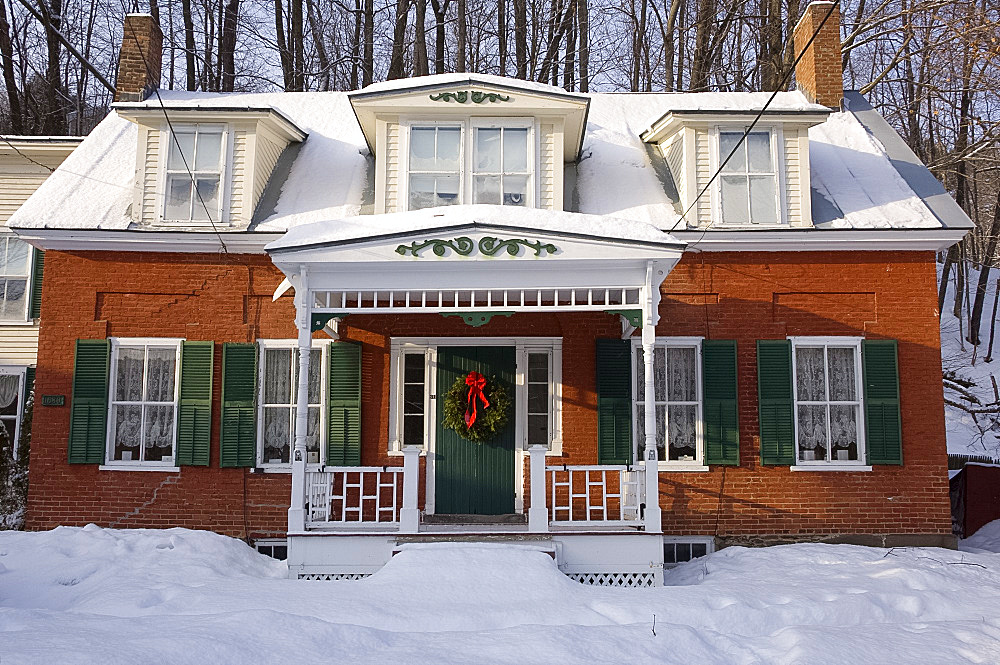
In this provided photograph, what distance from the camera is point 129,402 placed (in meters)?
10.1

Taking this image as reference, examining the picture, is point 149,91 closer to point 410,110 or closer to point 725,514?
point 410,110

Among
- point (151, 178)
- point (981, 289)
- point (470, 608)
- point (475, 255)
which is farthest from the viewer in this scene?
point (981, 289)

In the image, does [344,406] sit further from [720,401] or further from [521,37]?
[521,37]

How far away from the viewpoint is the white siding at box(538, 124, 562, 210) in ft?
34.7

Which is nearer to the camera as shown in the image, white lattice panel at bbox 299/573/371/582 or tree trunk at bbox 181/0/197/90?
white lattice panel at bbox 299/573/371/582

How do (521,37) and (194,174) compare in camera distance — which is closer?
(194,174)

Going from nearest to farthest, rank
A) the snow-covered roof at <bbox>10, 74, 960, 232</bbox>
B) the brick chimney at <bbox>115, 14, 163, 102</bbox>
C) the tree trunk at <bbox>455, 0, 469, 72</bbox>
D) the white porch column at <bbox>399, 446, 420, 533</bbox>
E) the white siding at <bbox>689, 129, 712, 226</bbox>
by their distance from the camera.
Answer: the white porch column at <bbox>399, 446, 420, 533</bbox>, the snow-covered roof at <bbox>10, 74, 960, 232</bbox>, the white siding at <bbox>689, 129, 712, 226</bbox>, the brick chimney at <bbox>115, 14, 163, 102</bbox>, the tree trunk at <bbox>455, 0, 469, 72</bbox>

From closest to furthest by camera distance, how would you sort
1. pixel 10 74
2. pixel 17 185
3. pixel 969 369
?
pixel 17 185 < pixel 10 74 < pixel 969 369

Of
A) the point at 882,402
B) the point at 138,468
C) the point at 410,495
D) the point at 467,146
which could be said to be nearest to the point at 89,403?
the point at 138,468

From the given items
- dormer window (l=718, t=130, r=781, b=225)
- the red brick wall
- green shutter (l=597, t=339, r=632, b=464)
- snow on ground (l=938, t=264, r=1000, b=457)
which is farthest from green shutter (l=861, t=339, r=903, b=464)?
snow on ground (l=938, t=264, r=1000, b=457)

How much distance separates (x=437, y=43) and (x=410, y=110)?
11.5 m

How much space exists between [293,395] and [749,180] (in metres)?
6.29

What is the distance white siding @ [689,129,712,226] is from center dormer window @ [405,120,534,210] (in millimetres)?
2109

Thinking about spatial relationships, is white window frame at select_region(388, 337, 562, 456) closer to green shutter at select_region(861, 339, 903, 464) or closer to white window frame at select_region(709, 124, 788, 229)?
white window frame at select_region(709, 124, 788, 229)
